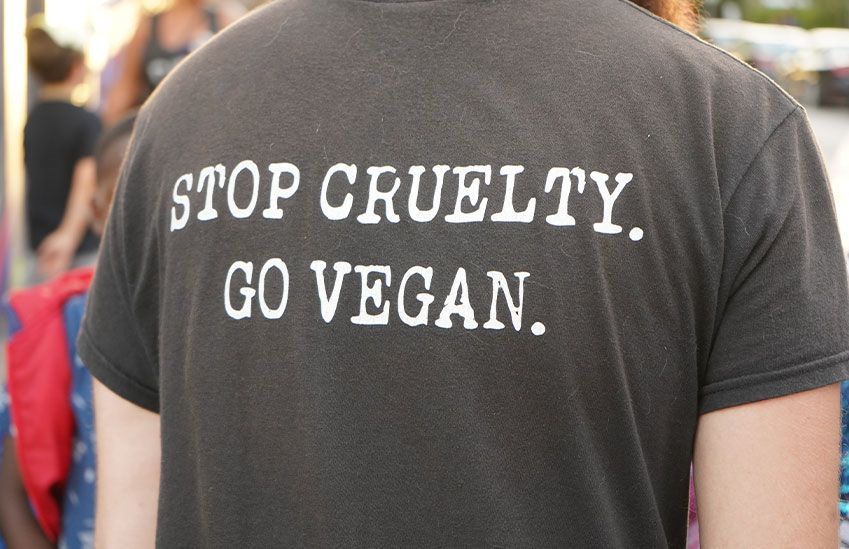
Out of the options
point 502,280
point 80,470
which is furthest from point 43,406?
point 502,280

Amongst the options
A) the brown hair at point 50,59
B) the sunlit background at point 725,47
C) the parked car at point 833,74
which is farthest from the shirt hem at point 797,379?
the parked car at point 833,74

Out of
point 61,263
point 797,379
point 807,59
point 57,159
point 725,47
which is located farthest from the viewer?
point 807,59

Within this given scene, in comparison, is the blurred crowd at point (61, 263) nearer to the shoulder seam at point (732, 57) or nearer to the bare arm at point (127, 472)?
the bare arm at point (127, 472)

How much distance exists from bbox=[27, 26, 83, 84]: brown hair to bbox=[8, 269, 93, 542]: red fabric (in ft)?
9.90

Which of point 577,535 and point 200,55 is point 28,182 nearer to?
point 200,55

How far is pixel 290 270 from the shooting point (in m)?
1.32

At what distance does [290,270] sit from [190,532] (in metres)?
0.35

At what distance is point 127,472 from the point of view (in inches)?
60.8

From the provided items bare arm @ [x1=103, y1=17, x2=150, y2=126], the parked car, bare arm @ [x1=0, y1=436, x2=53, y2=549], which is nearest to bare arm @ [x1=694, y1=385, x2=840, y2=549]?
bare arm @ [x1=0, y1=436, x2=53, y2=549]

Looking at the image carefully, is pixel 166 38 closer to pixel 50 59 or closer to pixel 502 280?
pixel 50 59

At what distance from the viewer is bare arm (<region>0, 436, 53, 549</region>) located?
2512mm

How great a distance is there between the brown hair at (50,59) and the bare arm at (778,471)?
4.56 m

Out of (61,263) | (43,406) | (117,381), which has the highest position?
(117,381)

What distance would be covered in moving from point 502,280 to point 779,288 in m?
0.28
